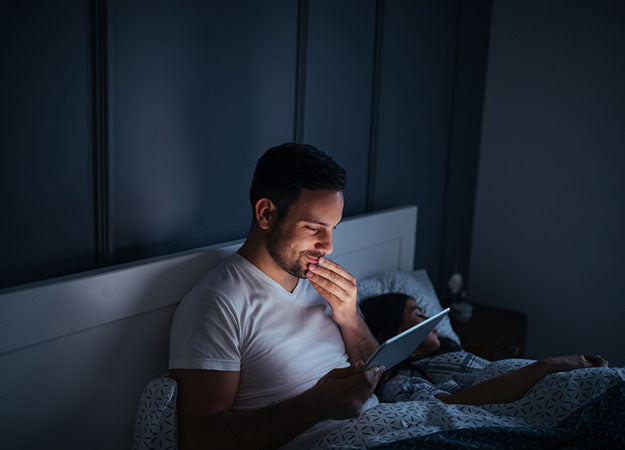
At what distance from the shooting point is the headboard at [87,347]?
104 cm

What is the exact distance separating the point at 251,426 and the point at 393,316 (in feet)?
2.72

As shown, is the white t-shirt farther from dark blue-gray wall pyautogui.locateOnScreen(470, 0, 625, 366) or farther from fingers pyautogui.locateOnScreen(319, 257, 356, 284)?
dark blue-gray wall pyautogui.locateOnScreen(470, 0, 625, 366)

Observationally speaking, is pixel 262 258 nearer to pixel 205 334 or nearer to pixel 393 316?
pixel 205 334

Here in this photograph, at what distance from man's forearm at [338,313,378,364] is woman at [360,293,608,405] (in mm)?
156

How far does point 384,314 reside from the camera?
1863 millimetres

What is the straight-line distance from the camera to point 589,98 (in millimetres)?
2754

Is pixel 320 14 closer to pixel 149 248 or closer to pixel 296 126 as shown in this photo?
pixel 296 126

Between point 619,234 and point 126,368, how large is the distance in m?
2.59

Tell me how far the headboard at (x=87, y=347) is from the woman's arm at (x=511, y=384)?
2.65 ft

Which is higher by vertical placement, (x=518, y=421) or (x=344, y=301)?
(x=344, y=301)

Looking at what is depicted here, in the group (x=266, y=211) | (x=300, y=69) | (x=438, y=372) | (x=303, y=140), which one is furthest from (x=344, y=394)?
(x=300, y=69)

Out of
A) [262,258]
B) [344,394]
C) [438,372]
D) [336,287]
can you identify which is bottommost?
[438,372]

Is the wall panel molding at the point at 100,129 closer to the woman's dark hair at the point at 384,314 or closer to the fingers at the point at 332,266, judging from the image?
the fingers at the point at 332,266

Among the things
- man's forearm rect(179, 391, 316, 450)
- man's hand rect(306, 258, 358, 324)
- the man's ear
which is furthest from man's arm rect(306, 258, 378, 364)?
man's forearm rect(179, 391, 316, 450)
